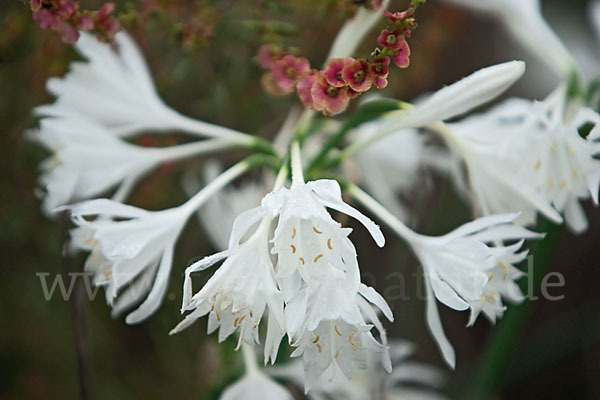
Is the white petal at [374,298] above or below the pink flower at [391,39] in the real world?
below

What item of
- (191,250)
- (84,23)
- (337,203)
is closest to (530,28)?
(337,203)

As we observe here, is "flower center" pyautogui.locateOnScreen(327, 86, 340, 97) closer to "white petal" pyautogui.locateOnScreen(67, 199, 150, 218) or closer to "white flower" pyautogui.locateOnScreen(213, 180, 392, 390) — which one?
"white flower" pyautogui.locateOnScreen(213, 180, 392, 390)

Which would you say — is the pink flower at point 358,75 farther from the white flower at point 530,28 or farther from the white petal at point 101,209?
the white flower at point 530,28

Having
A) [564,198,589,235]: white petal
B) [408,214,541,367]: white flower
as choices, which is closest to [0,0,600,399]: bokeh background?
[564,198,589,235]: white petal

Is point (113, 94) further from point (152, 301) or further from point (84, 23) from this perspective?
point (152, 301)

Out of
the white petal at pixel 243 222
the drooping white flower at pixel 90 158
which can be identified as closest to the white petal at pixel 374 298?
the white petal at pixel 243 222

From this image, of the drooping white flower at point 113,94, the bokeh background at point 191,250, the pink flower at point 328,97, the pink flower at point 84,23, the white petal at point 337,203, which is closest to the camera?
the white petal at point 337,203

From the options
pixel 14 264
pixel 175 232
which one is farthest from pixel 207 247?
pixel 175 232
